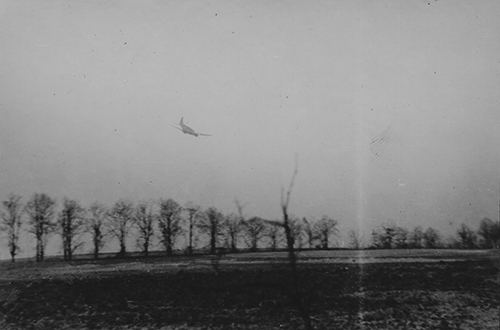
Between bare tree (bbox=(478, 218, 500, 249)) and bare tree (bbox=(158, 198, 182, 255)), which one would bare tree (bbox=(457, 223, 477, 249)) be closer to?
bare tree (bbox=(478, 218, 500, 249))

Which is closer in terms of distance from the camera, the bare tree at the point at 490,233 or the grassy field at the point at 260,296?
the grassy field at the point at 260,296

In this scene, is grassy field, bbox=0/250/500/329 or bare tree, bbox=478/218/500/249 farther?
bare tree, bbox=478/218/500/249

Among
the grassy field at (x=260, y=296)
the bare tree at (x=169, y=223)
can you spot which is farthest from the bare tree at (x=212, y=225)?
the grassy field at (x=260, y=296)

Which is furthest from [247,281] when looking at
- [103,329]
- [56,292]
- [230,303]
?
[56,292]

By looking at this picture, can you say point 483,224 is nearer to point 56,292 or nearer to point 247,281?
point 247,281


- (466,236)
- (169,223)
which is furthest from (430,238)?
(169,223)

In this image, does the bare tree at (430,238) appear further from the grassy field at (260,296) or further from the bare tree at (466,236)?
the grassy field at (260,296)

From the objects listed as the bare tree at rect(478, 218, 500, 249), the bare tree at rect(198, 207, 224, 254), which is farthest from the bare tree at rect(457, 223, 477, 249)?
the bare tree at rect(198, 207, 224, 254)

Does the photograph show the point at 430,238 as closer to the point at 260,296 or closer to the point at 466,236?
the point at 466,236
